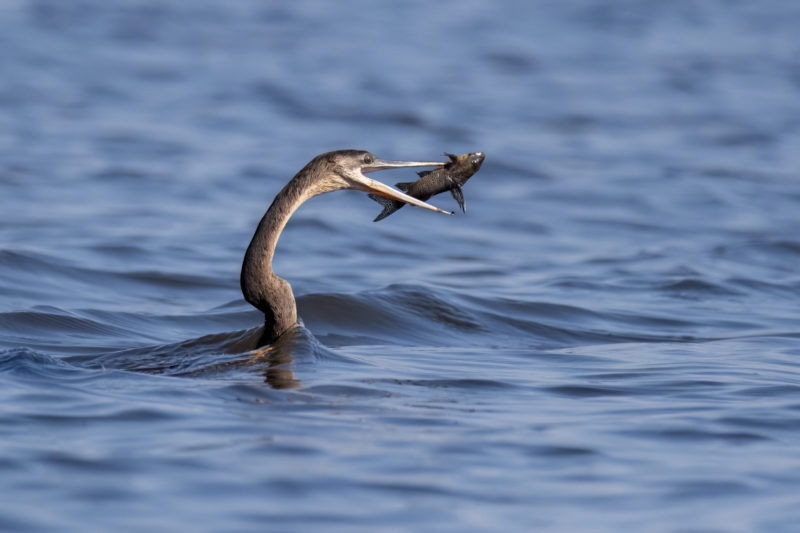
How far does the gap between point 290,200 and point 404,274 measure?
450cm

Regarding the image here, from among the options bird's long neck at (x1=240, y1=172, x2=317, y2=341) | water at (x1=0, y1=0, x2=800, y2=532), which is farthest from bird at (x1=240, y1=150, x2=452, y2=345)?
water at (x1=0, y1=0, x2=800, y2=532)

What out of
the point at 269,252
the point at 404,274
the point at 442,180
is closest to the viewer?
the point at 269,252

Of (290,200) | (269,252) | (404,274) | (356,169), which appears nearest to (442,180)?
(356,169)

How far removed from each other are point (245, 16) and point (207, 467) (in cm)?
2320

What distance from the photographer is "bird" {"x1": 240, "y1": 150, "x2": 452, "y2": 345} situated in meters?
6.98

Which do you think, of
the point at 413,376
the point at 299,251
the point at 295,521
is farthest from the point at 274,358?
the point at 299,251

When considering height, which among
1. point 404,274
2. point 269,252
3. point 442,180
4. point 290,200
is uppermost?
point 442,180

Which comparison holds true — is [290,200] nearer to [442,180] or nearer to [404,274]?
[442,180]

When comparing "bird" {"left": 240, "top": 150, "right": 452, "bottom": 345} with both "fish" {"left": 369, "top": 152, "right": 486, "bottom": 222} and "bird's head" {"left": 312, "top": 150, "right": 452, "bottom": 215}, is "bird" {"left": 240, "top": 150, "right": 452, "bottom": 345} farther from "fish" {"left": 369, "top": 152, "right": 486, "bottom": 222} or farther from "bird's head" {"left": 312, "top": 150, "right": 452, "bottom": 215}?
"fish" {"left": 369, "top": 152, "right": 486, "bottom": 222}

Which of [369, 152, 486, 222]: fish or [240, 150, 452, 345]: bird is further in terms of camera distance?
[369, 152, 486, 222]: fish

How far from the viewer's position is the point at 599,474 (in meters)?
5.08

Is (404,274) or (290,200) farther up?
(290,200)

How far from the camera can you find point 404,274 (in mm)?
11438

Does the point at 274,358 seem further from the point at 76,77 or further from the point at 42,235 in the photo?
the point at 76,77
